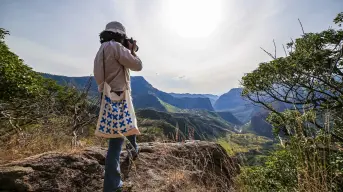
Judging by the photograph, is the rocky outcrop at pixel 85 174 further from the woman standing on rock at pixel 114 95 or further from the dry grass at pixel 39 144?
the dry grass at pixel 39 144

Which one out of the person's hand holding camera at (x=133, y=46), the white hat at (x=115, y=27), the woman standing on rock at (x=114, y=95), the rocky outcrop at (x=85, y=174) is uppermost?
the white hat at (x=115, y=27)

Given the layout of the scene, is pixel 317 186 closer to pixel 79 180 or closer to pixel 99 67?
pixel 99 67

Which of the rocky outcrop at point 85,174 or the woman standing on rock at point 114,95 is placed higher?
the woman standing on rock at point 114,95

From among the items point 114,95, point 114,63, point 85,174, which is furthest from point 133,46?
point 85,174

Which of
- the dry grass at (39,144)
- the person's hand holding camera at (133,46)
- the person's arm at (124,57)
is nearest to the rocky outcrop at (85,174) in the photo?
the dry grass at (39,144)

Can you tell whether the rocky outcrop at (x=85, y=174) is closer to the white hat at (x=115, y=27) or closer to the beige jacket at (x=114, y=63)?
the beige jacket at (x=114, y=63)

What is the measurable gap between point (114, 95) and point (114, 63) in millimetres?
504

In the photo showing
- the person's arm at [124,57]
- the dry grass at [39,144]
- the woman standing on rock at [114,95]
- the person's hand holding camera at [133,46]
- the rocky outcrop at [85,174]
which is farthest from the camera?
the dry grass at [39,144]

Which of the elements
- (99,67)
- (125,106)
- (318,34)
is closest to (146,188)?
(125,106)

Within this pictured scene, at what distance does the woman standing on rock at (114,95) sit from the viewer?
3.05 metres

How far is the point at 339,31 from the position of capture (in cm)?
1151

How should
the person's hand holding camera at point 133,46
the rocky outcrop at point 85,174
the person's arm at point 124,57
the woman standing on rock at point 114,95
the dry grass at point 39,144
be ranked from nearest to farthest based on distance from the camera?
the woman standing on rock at point 114,95
the person's arm at point 124,57
the rocky outcrop at point 85,174
the person's hand holding camera at point 133,46
the dry grass at point 39,144

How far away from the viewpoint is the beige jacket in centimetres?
322

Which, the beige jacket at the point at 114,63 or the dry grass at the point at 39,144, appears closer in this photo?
the beige jacket at the point at 114,63
